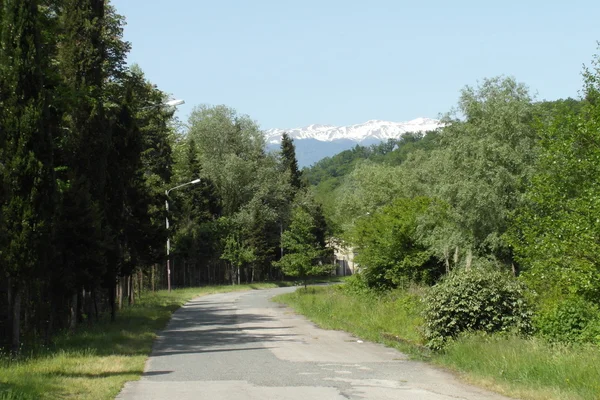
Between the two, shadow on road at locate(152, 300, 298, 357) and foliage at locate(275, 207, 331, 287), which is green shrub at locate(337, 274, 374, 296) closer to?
shadow on road at locate(152, 300, 298, 357)

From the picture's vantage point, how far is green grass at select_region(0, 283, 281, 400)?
1134cm

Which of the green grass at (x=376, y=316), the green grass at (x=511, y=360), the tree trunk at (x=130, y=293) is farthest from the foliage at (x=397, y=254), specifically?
the tree trunk at (x=130, y=293)

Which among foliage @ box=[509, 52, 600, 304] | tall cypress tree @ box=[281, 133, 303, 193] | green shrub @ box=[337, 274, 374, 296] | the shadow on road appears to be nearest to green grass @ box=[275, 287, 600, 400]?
the shadow on road

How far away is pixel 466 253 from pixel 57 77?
2206 centimetres

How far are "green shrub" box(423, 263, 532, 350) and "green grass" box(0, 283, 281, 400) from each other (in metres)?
7.22

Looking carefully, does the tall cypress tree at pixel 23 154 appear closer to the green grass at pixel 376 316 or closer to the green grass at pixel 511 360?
the green grass at pixel 511 360

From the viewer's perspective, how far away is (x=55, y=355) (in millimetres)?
16125

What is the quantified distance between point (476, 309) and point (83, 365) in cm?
925

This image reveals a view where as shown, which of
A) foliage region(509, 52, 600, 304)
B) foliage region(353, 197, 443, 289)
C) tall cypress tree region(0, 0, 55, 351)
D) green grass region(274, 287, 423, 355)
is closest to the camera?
tall cypress tree region(0, 0, 55, 351)

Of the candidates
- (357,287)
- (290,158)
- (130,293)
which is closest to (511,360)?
(357,287)

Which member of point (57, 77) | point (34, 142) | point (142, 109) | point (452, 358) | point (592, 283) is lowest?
point (452, 358)

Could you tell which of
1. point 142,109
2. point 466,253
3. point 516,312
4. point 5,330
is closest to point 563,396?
point 516,312

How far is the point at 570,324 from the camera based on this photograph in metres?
17.8

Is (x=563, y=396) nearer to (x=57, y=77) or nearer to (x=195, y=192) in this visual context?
(x=57, y=77)
